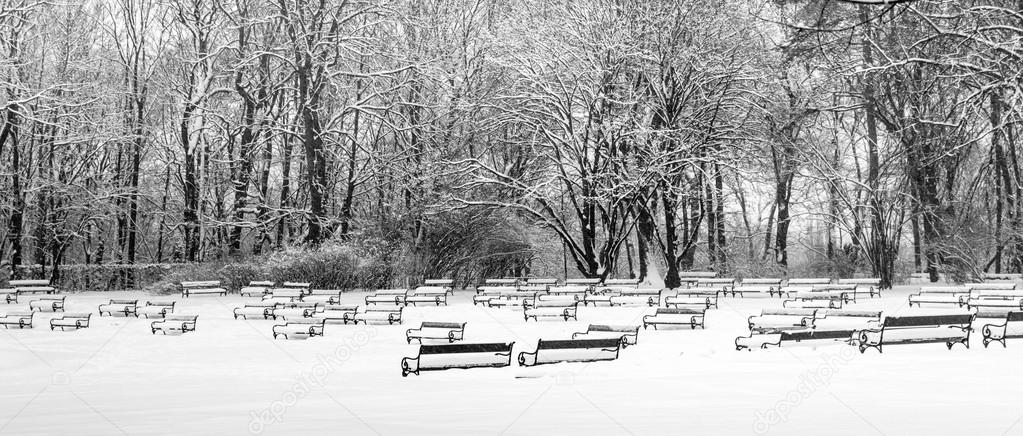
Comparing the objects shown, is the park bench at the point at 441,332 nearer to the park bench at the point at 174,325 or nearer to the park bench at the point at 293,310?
the park bench at the point at 293,310

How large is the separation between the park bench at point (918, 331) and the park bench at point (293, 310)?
1097 centimetres

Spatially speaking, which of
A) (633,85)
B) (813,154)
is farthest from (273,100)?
(813,154)

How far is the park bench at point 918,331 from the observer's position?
1276cm

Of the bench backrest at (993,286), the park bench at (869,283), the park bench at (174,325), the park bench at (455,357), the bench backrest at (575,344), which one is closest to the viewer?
the park bench at (455,357)

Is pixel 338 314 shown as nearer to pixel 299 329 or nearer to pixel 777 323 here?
pixel 299 329

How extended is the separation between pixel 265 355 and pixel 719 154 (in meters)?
17.1

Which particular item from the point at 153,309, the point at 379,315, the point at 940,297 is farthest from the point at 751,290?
the point at 153,309

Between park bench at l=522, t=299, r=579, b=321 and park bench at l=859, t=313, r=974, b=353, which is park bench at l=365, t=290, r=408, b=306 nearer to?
park bench at l=522, t=299, r=579, b=321

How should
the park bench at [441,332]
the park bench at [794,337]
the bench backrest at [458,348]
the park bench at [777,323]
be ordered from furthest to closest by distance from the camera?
the park bench at [441,332] → the park bench at [777,323] → the park bench at [794,337] → the bench backrest at [458,348]

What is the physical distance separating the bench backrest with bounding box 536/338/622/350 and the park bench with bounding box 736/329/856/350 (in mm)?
2506

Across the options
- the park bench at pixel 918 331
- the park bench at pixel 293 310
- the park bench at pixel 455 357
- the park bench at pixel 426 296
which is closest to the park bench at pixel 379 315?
the park bench at pixel 293 310

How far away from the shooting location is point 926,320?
12.8m

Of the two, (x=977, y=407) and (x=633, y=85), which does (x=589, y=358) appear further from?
(x=633, y=85)

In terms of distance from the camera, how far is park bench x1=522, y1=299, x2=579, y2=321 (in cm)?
1881
